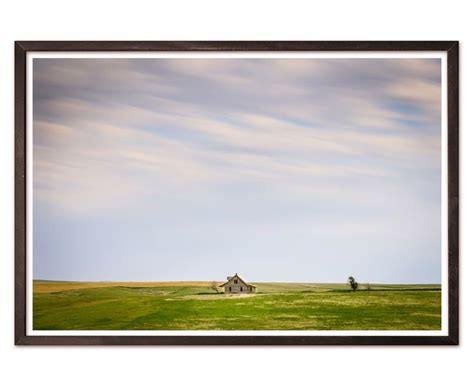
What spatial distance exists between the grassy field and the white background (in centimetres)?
7

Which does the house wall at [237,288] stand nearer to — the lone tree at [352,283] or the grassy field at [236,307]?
the grassy field at [236,307]

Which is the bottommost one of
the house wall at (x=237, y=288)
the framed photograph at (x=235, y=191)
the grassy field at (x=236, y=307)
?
the grassy field at (x=236, y=307)

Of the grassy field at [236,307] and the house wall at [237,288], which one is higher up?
the house wall at [237,288]

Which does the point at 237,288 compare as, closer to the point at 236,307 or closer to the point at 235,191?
the point at 236,307

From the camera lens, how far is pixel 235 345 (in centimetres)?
184

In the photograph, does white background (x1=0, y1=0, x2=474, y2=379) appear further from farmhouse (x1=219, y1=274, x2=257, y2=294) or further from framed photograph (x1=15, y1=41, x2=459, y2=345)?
farmhouse (x1=219, y1=274, x2=257, y2=294)

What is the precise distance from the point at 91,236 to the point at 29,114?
1.39 ft

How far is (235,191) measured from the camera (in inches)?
73.3

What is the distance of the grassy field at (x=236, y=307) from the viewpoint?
1841 millimetres
